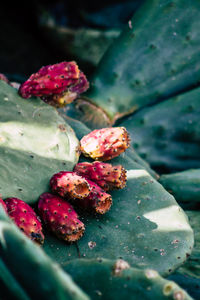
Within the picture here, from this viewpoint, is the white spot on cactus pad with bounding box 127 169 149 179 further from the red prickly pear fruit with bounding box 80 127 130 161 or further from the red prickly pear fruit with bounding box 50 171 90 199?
the red prickly pear fruit with bounding box 50 171 90 199

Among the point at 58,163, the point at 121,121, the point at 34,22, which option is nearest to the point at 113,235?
the point at 58,163

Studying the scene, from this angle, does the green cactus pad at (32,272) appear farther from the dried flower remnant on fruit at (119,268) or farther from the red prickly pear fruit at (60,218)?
the red prickly pear fruit at (60,218)

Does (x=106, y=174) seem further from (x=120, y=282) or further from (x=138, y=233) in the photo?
(x=120, y=282)

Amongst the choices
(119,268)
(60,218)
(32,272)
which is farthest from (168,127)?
(32,272)

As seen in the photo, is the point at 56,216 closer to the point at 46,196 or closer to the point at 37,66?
the point at 46,196

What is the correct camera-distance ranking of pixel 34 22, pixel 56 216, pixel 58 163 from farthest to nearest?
pixel 34 22
pixel 58 163
pixel 56 216

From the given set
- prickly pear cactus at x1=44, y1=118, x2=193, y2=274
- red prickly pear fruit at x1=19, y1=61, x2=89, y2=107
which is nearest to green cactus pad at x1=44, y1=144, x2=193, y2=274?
prickly pear cactus at x1=44, y1=118, x2=193, y2=274

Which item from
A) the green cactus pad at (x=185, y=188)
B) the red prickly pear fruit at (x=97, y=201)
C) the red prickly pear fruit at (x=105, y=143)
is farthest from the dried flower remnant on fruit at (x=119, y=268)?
the green cactus pad at (x=185, y=188)
